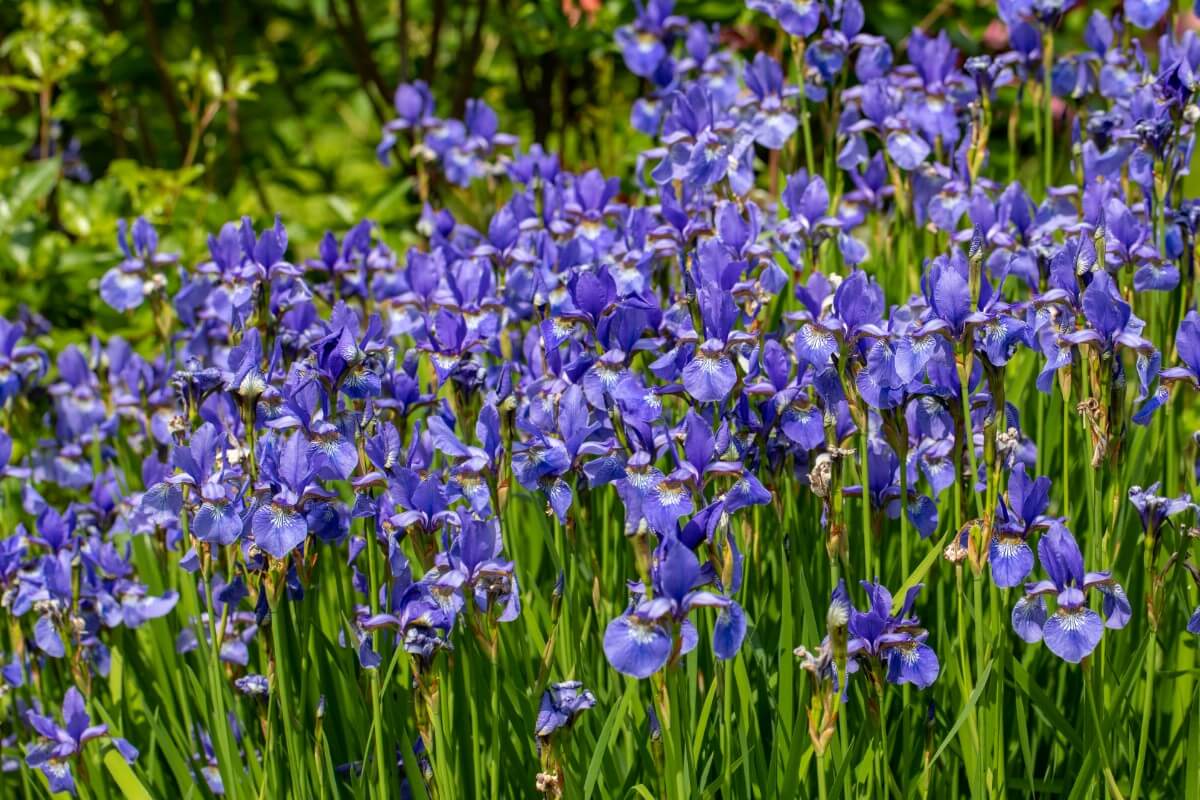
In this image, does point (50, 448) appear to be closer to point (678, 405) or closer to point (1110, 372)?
point (678, 405)

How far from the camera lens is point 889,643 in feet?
6.64

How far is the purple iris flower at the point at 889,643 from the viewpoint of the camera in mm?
2018

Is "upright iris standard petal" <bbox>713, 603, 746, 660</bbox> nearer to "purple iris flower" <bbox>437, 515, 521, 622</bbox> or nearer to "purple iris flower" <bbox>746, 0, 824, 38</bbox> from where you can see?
"purple iris flower" <bbox>437, 515, 521, 622</bbox>

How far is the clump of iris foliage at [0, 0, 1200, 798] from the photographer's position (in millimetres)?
2113

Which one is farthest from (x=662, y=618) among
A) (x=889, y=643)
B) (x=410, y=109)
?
(x=410, y=109)

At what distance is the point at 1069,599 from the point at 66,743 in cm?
177

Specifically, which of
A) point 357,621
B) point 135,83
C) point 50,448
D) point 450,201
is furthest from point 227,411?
point 135,83

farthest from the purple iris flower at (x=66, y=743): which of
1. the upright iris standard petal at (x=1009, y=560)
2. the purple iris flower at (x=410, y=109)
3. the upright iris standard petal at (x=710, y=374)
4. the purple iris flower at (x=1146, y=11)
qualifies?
the purple iris flower at (x=1146, y=11)

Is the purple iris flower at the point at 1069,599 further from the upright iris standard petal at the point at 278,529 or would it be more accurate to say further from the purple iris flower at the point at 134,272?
the purple iris flower at the point at 134,272

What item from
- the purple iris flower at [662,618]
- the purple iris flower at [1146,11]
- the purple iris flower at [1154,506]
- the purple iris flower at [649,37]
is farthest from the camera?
the purple iris flower at [649,37]

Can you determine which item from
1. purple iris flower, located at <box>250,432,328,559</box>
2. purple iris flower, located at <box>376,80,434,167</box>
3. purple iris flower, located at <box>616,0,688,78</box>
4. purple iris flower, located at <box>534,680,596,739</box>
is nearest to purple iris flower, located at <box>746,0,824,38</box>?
purple iris flower, located at <box>616,0,688,78</box>

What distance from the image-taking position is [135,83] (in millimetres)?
6141

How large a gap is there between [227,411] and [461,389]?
591mm

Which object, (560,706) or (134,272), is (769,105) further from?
(560,706)
